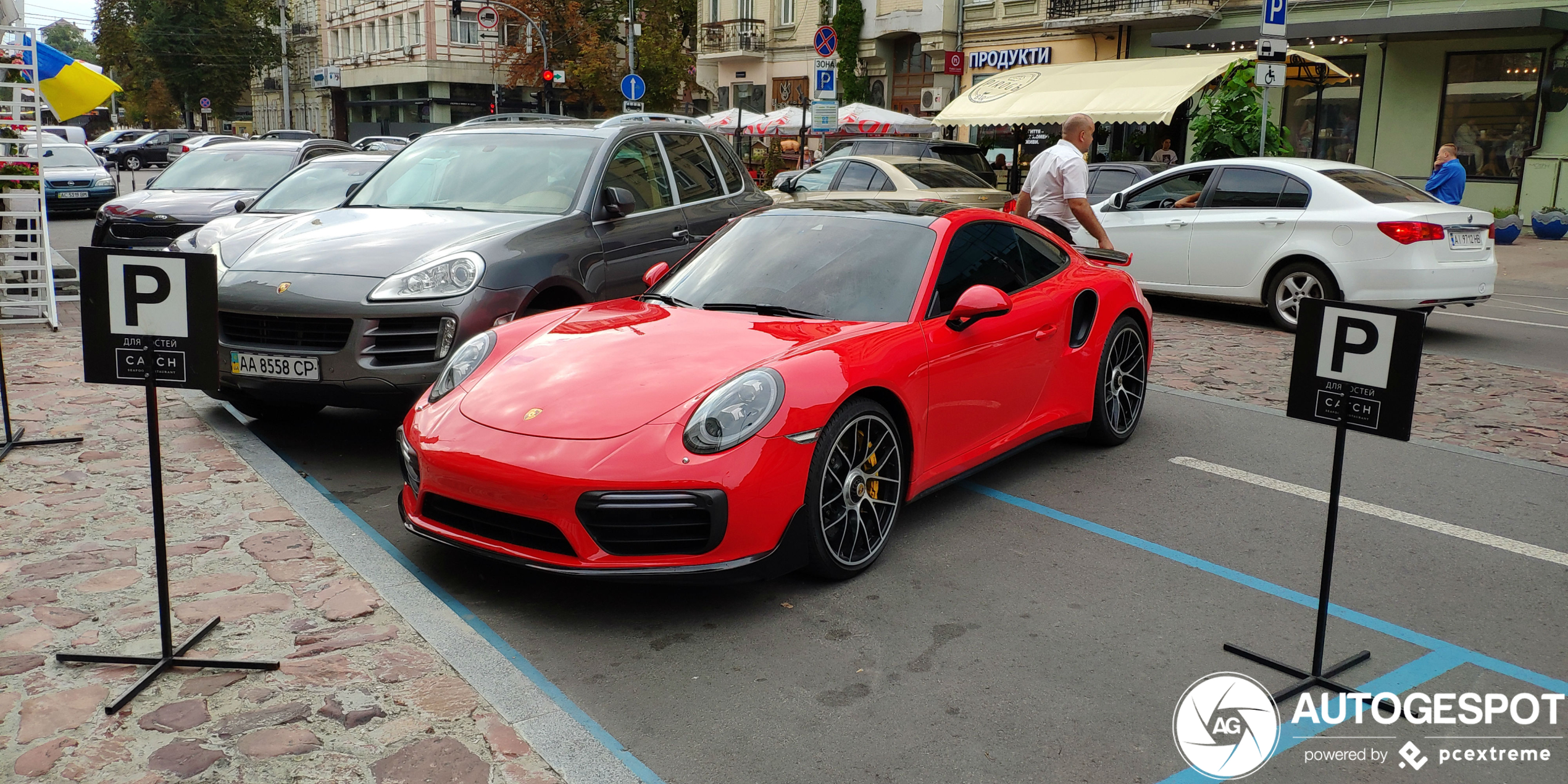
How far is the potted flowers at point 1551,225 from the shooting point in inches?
827

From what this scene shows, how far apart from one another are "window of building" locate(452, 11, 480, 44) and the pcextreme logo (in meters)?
65.8

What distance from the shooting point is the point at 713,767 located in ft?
10.4

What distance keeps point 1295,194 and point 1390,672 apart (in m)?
8.00

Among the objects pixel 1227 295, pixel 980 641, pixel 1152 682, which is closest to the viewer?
pixel 1152 682

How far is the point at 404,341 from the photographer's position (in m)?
5.82

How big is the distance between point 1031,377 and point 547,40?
52734mm

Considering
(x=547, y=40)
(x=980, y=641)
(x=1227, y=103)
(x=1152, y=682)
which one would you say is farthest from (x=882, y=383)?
(x=547, y=40)

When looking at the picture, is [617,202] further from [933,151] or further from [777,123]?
[777,123]

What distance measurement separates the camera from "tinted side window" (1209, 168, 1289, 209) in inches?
436

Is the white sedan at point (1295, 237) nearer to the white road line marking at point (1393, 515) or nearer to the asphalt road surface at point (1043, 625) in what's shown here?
the white road line marking at point (1393, 515)

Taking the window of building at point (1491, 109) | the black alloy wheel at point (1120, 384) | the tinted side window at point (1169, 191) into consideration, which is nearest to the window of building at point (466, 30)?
the window of building at point (1491, 109)

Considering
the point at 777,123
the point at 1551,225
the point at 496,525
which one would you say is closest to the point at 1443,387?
the point at 496,525

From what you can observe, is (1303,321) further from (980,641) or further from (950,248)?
(950,248)

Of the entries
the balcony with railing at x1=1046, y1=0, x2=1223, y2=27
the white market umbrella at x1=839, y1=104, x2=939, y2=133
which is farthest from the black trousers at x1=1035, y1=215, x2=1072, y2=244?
the white market umbrella at x1=839, y1=104, x2=939, y2=133
